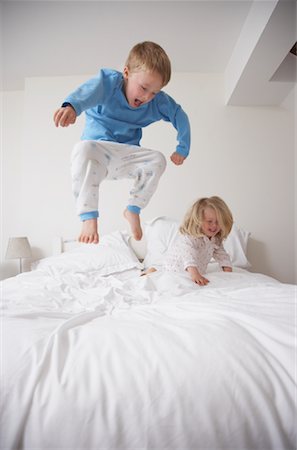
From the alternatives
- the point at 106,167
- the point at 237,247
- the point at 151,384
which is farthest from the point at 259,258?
the point at 151,384

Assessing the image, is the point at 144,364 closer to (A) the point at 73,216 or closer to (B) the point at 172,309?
(B) the point at 172,309

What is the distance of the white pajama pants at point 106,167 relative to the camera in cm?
86

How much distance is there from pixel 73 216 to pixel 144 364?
168cm

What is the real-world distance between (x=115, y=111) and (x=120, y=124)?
0.14ft

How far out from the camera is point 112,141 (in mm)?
923

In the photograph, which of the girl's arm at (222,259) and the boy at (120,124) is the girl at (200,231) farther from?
the boy at (120,124)

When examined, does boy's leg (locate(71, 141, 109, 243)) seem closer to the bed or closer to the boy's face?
the boy's face

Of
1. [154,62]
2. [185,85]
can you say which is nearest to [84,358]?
[154,62]

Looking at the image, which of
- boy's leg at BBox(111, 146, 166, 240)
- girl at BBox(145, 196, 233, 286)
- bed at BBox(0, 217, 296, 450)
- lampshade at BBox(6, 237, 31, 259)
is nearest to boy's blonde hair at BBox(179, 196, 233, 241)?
girl at BBox(145, 196, 233, 286)

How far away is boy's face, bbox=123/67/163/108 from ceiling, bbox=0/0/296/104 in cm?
37

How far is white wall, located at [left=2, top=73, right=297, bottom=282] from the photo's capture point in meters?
1.80

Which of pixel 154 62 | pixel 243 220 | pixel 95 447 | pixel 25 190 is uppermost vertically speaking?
pixel 154 62

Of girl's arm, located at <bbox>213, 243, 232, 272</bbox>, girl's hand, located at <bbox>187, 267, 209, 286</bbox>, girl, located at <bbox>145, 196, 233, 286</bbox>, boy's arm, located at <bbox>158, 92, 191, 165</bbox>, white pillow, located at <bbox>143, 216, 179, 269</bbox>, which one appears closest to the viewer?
boy's arm, located at <bbox>158, 92, 191, 165</bbox>

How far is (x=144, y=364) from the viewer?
465 mm
